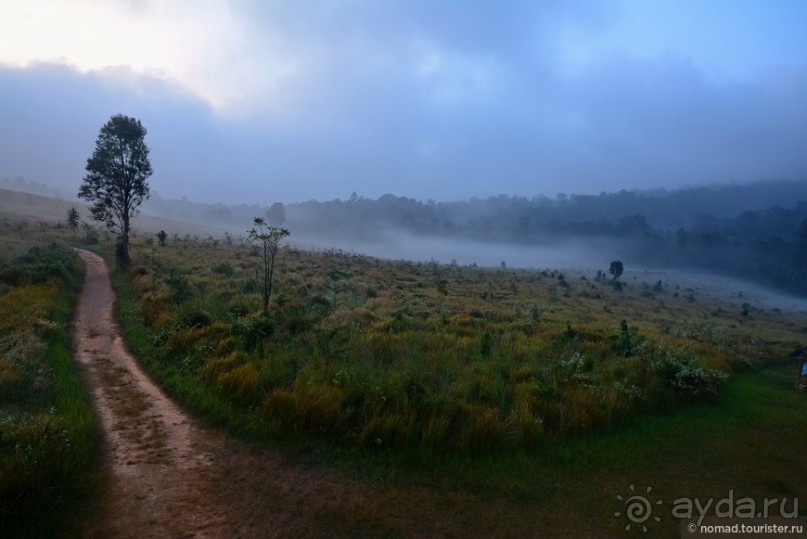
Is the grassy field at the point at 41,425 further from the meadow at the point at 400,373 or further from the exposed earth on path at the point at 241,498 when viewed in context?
the meadow at the point at 400,373

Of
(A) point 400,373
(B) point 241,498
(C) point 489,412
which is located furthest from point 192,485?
(C) point 489,412

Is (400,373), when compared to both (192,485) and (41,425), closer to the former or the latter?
(192,485)

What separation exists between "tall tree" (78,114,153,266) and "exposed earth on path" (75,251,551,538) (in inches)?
1093

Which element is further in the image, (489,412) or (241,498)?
(489,412)

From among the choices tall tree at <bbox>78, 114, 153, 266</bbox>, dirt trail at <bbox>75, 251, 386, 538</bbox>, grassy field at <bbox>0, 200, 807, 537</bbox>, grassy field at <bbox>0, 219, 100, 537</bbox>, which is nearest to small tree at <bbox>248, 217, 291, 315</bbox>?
grassy field at <bbox>0, 200, 807, 537</bbox>

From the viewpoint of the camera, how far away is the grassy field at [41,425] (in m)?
5.59

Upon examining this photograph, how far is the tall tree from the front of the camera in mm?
30766

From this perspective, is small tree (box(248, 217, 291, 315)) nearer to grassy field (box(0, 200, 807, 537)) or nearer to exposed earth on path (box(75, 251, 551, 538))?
grassy field (box(0, 200, 807, 537))

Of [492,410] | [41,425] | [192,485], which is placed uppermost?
[492,410]

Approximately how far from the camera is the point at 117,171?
31219mm

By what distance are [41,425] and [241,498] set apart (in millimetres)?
3433

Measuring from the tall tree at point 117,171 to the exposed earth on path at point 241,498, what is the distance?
1093 inches

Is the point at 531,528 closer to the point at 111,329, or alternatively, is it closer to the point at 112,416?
the point at 112,416

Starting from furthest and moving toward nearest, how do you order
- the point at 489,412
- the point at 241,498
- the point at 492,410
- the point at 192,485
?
the point at 492,410 < the point at 489,412 < the point at 192,485 < the point at 241,498
